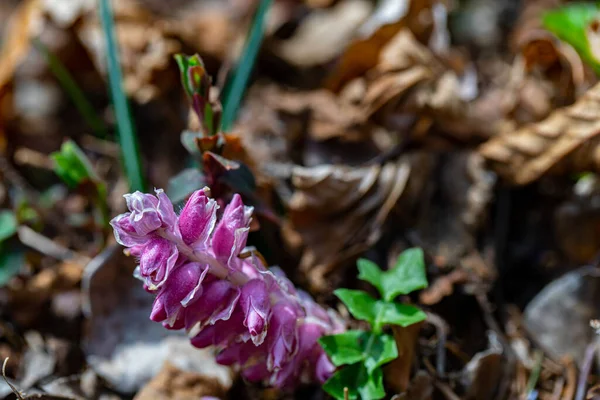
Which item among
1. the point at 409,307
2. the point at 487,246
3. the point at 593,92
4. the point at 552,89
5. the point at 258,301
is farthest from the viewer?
the point at 552,89

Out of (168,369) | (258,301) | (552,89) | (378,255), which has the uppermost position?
(552,89)

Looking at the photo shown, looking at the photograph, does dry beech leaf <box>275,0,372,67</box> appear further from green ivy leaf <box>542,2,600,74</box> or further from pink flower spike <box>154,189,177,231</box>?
pink flower spike <box>154,189,177,231</box>

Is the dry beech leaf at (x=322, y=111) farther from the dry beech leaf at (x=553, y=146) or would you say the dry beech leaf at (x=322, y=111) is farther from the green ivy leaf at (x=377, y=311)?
the green ivy leaf at (x=377, y=311)

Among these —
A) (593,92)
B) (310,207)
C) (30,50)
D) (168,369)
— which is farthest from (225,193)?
(30,50)

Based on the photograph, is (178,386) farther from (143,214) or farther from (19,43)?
(19,43)

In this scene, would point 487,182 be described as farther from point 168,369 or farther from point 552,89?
point 168,369

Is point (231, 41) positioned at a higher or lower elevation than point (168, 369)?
higher

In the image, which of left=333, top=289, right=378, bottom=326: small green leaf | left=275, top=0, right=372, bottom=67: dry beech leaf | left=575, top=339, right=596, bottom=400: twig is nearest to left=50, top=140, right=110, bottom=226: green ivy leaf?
left=333, top=289, right=378, bottom=326: small green leaf
